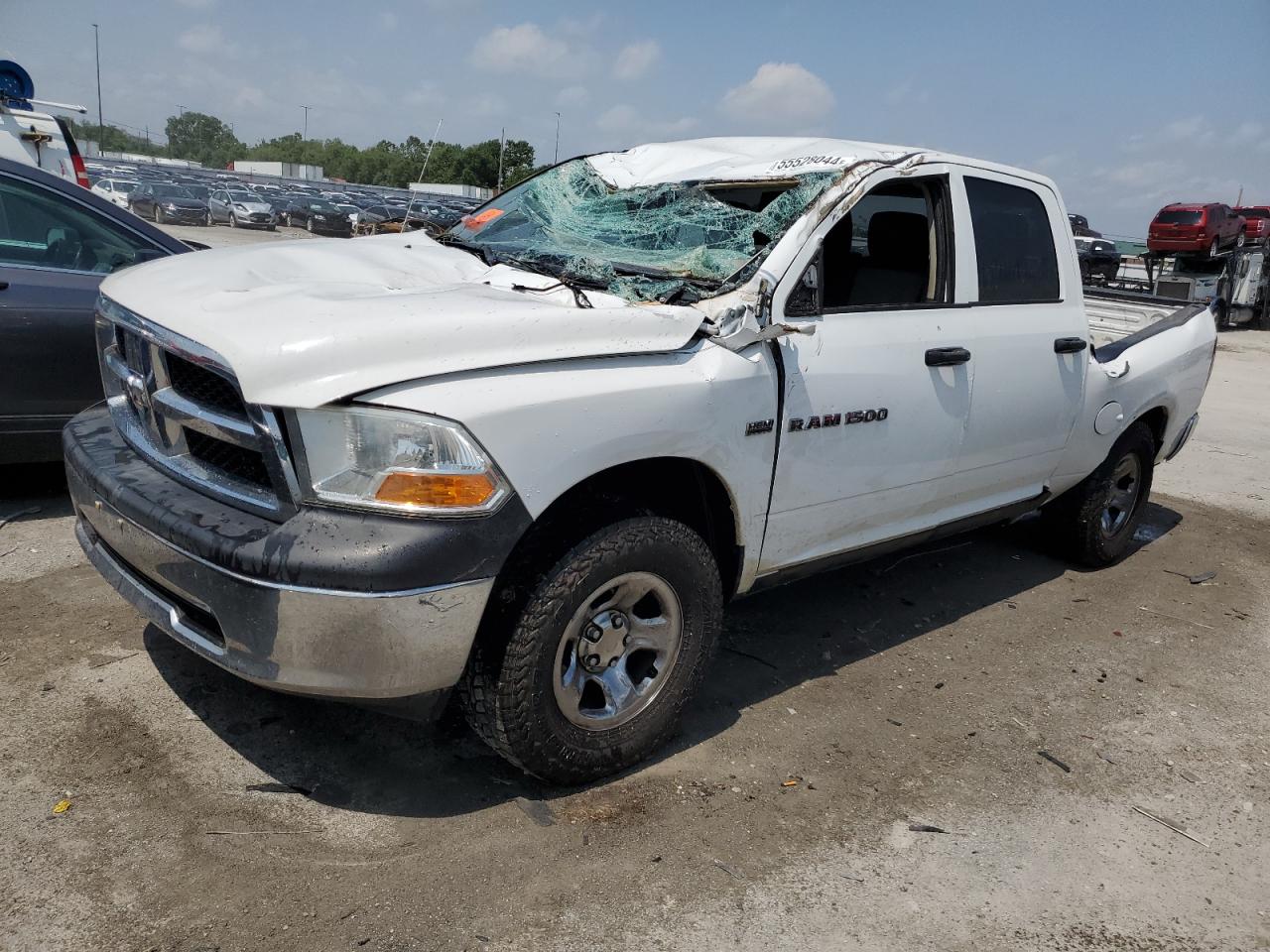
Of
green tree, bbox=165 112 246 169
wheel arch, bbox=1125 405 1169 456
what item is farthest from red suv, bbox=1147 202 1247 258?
green tree, bbox=165 112 246 169

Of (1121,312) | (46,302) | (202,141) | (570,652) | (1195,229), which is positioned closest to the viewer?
(570,652)

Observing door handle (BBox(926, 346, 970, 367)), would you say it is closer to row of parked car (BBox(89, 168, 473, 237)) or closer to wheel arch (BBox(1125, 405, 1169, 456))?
wheel arch (BBox(1125, 405, 1169, 456))

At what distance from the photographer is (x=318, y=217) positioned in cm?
2662

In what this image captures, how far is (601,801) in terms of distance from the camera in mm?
2953

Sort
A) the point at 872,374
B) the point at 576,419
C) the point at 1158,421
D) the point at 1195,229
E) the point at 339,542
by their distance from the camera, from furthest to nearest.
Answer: the point at 1195,229
the point at 1158,421
the point at 872,374
the point at 576,419
the point at 339,542

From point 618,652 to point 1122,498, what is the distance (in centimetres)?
364

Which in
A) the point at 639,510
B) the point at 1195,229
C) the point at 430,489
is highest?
the point at 1195,229

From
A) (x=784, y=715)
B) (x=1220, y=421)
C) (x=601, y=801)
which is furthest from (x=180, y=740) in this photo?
(x=1220, y=421)

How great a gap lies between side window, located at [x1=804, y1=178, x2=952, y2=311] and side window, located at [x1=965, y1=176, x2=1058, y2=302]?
20cm

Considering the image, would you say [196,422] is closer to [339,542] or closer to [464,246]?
[339,542]

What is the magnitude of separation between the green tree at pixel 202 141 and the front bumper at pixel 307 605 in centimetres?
10402

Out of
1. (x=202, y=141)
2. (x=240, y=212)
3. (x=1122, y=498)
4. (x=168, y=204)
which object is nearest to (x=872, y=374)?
(x=1122, y=498)

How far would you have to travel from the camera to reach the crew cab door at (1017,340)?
12.9ft

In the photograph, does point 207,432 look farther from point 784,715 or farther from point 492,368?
point 784,715
